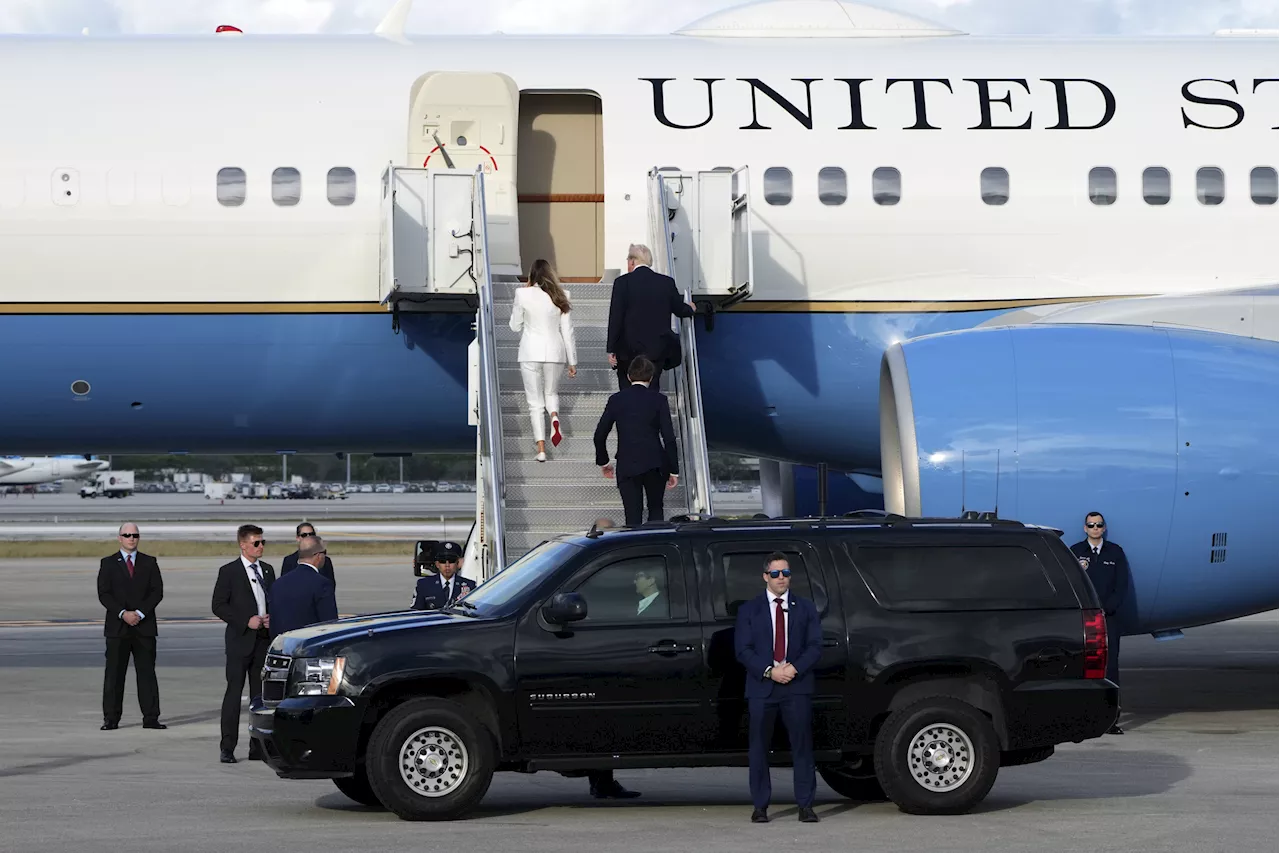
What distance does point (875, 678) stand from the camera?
1087 centimetres

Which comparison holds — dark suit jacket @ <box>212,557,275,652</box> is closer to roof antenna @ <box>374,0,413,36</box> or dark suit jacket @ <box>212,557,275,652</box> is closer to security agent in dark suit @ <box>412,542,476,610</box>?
security agent in dark suit @ <box>412,542,476,610</box>

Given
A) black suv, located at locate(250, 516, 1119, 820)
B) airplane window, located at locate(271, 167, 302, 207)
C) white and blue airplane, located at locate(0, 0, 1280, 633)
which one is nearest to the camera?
black suv, located at locate(250, 516, 1119, 820)

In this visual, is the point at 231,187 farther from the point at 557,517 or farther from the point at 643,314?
the point at 557,517

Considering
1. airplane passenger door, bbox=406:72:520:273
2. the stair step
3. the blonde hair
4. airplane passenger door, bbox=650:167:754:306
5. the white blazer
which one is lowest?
the stair step

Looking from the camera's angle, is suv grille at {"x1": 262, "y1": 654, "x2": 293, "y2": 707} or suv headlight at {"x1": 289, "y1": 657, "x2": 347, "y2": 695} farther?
suv grille at {"x1": 262, "y1": 654, "x2": 293, "y2": 707}

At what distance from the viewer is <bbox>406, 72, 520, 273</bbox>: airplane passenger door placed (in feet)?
52.2

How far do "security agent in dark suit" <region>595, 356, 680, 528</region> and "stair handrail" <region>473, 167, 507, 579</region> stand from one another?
0.85m

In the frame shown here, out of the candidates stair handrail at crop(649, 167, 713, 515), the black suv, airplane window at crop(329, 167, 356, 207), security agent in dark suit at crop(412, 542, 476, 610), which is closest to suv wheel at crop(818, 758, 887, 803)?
the black suv

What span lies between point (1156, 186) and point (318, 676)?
945 cm

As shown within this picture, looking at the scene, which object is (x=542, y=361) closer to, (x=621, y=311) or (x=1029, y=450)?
(x=621, y=311)

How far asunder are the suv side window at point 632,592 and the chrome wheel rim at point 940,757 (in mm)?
1649

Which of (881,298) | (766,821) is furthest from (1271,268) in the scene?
(766,821)

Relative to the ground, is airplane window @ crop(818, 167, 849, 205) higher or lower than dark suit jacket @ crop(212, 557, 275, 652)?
higher

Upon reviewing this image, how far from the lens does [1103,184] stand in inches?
636
